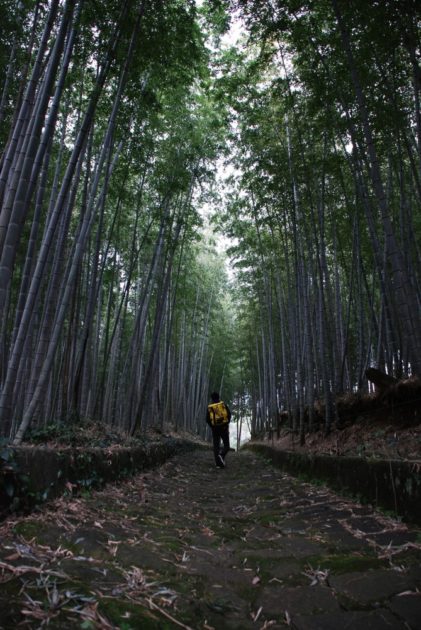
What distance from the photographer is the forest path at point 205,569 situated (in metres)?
1.15

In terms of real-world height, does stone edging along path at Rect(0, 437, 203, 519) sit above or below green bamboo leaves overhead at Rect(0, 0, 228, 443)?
below

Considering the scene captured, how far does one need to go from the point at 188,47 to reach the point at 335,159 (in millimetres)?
2178

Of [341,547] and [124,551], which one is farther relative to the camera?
[341,547]

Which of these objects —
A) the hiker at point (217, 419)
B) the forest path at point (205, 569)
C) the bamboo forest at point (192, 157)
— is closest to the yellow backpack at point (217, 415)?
the hiker at point (217, 419)

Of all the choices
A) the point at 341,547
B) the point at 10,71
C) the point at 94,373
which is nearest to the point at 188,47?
the point at 10,71

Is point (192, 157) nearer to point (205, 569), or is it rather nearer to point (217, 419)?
point (217, 419)

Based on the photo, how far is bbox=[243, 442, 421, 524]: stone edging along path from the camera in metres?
2.06

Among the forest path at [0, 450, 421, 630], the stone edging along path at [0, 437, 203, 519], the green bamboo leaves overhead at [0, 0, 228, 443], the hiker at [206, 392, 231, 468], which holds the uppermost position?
the green bamboo leaves overhead at [0, 0, 228, 443]

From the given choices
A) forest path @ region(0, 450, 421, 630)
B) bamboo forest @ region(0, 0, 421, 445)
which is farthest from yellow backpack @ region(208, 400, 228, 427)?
forest path @ region(0, 450, 421, 630)

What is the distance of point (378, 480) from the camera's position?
8.14ft

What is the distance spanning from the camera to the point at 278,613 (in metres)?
1.32

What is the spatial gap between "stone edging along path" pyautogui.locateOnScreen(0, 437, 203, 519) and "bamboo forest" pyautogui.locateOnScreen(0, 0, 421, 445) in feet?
1.47

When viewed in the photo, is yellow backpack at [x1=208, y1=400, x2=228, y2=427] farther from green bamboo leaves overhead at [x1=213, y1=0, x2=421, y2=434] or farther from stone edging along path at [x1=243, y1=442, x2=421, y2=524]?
stone edging along path at [x1=243, y1=442, x2=421, y2=524]

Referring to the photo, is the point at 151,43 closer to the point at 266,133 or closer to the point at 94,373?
the point at 266,133
